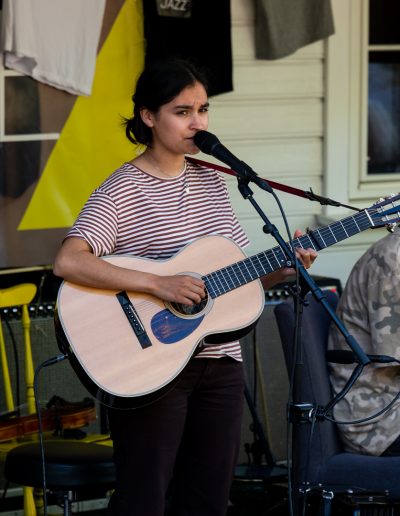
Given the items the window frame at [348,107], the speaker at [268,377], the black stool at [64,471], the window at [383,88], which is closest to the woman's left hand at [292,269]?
the black stool at [64,471]

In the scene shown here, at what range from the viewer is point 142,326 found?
120 inches

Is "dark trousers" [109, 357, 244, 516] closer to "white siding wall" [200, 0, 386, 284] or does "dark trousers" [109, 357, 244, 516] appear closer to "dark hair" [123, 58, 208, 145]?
"dark hair" [123, 58, 208, 145]

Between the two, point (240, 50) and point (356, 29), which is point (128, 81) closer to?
point (240, 50)

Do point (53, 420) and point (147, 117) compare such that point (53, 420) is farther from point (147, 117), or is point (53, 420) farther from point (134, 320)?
point (147, 117)

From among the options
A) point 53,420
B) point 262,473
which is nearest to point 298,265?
point 53,420

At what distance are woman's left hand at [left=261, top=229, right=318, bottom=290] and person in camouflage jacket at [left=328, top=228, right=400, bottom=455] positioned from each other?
1.50 ft

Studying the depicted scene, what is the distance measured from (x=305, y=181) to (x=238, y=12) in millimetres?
914

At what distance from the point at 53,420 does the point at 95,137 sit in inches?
56.5

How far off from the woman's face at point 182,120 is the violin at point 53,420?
1385mm

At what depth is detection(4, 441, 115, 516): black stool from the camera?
11.6 feet

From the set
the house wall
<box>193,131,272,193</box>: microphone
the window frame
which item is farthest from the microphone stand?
the window frame

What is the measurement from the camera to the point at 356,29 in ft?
17.7

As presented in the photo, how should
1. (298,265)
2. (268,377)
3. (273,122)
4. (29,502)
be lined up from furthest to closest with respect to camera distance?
(273,122)
(268,377)
(29,502)
(298,265)

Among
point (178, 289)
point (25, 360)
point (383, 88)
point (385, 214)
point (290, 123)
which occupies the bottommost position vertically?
point (25, 360)
